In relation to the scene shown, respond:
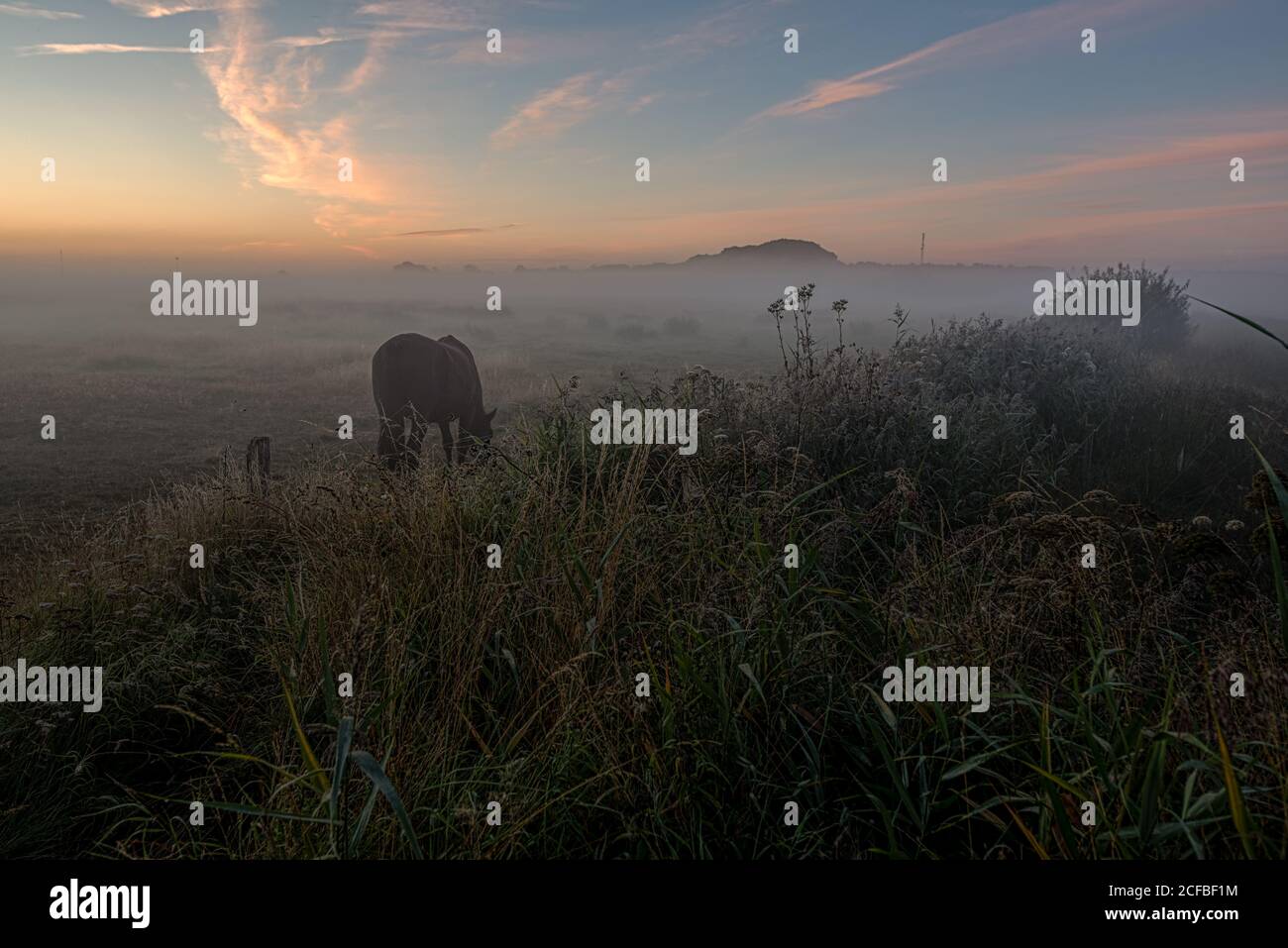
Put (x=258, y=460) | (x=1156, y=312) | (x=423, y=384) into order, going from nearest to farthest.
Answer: (x=258, y=460) < (x=423, y=384) < (x=1156, y=312)

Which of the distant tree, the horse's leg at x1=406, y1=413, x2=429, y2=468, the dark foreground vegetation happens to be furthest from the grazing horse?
the distant tree

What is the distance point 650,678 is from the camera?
10.7 feet

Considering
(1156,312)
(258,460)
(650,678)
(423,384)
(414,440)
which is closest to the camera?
(650,678)

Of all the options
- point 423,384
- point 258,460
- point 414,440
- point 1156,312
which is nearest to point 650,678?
point 258,460

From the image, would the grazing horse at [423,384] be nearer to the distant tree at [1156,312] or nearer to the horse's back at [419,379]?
the horse's back at [419,379]

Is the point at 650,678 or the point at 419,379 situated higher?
the point at 419,379

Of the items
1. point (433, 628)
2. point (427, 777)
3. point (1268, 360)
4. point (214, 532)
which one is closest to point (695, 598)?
point (433, 628)

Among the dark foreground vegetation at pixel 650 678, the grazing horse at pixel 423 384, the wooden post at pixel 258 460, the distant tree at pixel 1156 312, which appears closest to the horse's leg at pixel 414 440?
the grazing horse at pixel 423 384

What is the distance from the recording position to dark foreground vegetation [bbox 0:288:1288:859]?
2.65 m

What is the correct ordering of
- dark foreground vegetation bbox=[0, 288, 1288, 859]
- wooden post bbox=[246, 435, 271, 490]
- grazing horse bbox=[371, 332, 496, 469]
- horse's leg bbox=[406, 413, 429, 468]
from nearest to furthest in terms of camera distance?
1. dark foreground vegetation bbox=[0, 288, 1288, 859]
2. wooden post bbox=[246, 435, 271, 490]
3. horse's leg bbox=[406, 413, 429, 468]
4. grazing horse bbox=[371, 332, 496, 469]

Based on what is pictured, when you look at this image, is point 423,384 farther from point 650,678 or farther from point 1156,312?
point 1156,312

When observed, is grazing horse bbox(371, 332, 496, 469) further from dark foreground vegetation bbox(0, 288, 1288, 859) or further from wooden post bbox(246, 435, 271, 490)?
dark foreground vegetation bbox(0, 288, 1288, 859)

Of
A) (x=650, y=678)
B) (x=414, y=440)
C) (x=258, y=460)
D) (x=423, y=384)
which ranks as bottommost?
(x=650, y=678)
